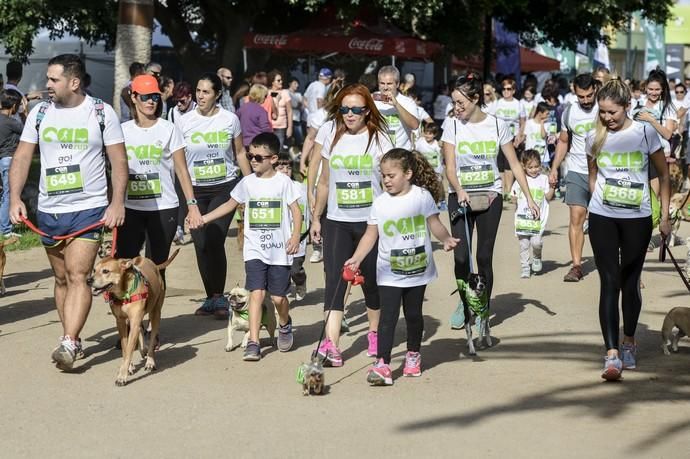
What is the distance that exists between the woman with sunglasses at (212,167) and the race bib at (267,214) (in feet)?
3.78

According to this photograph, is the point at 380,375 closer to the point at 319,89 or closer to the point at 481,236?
the point at 481,236

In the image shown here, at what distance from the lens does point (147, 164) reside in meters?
8.62

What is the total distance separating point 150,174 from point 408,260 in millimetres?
2240

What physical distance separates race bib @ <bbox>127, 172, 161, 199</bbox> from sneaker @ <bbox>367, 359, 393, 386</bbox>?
232cm

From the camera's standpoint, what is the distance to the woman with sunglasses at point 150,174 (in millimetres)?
8617

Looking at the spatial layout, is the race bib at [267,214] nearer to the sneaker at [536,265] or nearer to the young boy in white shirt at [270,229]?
the young boy in white shirt at [270,229]

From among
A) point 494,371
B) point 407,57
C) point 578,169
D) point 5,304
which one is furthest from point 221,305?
point 407,57

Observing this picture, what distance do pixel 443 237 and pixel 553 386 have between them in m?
1.16

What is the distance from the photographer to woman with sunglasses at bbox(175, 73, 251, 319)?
9633mm

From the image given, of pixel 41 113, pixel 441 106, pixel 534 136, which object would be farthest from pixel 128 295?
pixel 441 106

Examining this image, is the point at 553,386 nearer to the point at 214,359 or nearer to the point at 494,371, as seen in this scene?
the point at 494,371

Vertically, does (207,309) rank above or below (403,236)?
below

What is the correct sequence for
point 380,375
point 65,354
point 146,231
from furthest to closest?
point 146,231 < point 65,354 < point 380,375

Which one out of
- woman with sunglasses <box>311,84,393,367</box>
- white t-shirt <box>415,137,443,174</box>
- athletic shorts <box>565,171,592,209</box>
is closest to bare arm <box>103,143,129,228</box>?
woman with sunglasses <box>311,84,393,367</box>
